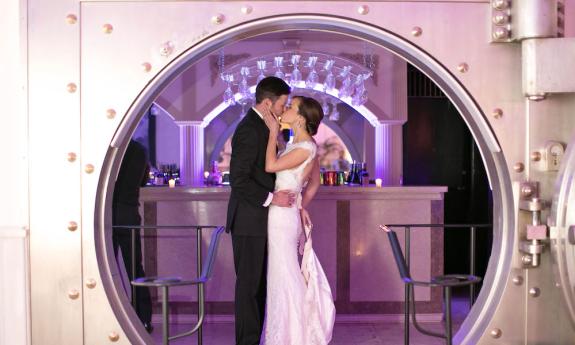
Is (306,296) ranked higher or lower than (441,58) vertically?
lower

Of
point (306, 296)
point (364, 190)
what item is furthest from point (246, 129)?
point (364, 190)

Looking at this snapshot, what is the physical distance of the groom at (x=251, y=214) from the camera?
12.6ft

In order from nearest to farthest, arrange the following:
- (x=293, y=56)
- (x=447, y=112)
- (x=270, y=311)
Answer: (x=270, y=311), (x=293, y=56), (x=447, y=112)

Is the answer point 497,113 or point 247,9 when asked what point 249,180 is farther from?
point 497,113

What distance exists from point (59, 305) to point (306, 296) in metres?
1.40

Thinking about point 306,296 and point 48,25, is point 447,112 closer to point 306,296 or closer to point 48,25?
point 306,296

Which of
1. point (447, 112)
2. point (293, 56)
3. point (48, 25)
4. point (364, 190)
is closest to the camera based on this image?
point (48, 25)

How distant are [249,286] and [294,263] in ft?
0.89

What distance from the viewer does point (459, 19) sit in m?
3.02

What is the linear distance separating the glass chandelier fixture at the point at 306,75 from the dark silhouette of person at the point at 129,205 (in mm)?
2227

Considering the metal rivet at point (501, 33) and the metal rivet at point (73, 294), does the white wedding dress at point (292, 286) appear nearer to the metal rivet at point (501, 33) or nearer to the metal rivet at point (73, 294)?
the metal rivet at point (73, 294)

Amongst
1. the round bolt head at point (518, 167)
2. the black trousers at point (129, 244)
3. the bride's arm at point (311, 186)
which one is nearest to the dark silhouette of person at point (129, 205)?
the black trousers at point (129, 244)

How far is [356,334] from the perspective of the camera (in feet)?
17.5

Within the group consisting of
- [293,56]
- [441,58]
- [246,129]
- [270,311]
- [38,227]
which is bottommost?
[270,311]
